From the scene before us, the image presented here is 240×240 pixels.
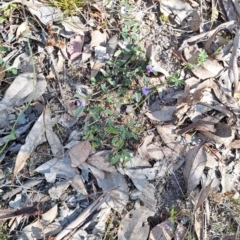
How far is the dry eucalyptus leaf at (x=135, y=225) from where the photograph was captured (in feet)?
7.55

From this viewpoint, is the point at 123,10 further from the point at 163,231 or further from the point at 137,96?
the point at 163,231

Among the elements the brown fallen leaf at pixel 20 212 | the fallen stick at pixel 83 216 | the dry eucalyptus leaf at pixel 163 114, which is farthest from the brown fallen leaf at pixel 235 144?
the brown fallen leaf at pixel 20 212

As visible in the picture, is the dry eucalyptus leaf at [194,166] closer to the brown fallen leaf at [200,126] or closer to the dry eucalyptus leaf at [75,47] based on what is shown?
the brown fallen leaf at [200,126]

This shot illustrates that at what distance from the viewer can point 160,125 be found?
2449mm

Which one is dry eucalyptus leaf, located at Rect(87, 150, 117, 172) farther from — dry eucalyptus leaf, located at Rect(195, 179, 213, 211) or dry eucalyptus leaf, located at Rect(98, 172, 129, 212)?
dry eucalyptus leaf, located at Rect(195, 179, 213, 211)

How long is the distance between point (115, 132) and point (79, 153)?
0.21 metres

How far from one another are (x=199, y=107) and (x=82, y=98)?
631 millimetres

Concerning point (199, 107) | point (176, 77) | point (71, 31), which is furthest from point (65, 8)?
point (199, 107)

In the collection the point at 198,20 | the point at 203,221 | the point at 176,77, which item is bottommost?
the point at 203,221

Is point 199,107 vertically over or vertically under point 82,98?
under

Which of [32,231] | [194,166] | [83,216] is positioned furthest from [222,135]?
[32,231]

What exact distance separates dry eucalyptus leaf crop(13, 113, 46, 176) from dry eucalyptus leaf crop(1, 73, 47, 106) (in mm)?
125

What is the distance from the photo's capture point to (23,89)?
94.1 inches

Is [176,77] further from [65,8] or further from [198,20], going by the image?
[65,8]
